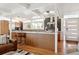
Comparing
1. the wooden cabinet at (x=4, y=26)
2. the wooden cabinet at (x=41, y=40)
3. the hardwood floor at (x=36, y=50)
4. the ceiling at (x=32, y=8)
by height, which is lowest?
the hardwood floor at (x=36, y=50)

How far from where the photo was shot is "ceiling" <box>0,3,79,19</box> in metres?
2.38

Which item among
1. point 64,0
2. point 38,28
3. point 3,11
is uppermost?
point 64,0

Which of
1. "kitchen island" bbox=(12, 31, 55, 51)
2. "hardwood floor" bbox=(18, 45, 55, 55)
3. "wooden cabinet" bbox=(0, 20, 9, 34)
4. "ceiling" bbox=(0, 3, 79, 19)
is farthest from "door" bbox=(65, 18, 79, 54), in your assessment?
"wooden cabinet" bbox=(0, 20, 9, 34)

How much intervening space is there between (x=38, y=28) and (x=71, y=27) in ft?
2.39

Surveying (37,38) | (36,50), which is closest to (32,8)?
(37,38)

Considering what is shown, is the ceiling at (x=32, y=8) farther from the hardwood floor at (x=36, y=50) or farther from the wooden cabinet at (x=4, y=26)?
the hardwood floor at (x=36, y=50)

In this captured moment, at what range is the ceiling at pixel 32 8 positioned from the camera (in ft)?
7.80

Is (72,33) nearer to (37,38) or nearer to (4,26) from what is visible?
(37,38)

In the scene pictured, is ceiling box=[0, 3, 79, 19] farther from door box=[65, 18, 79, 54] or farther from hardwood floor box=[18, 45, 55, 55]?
hardwood floor box=[18, 45, 55, 55]

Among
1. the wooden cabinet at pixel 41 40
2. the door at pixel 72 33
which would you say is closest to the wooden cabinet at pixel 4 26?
the wooden cabinet at pixel 41 40

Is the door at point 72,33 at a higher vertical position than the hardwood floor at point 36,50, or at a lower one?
higher
